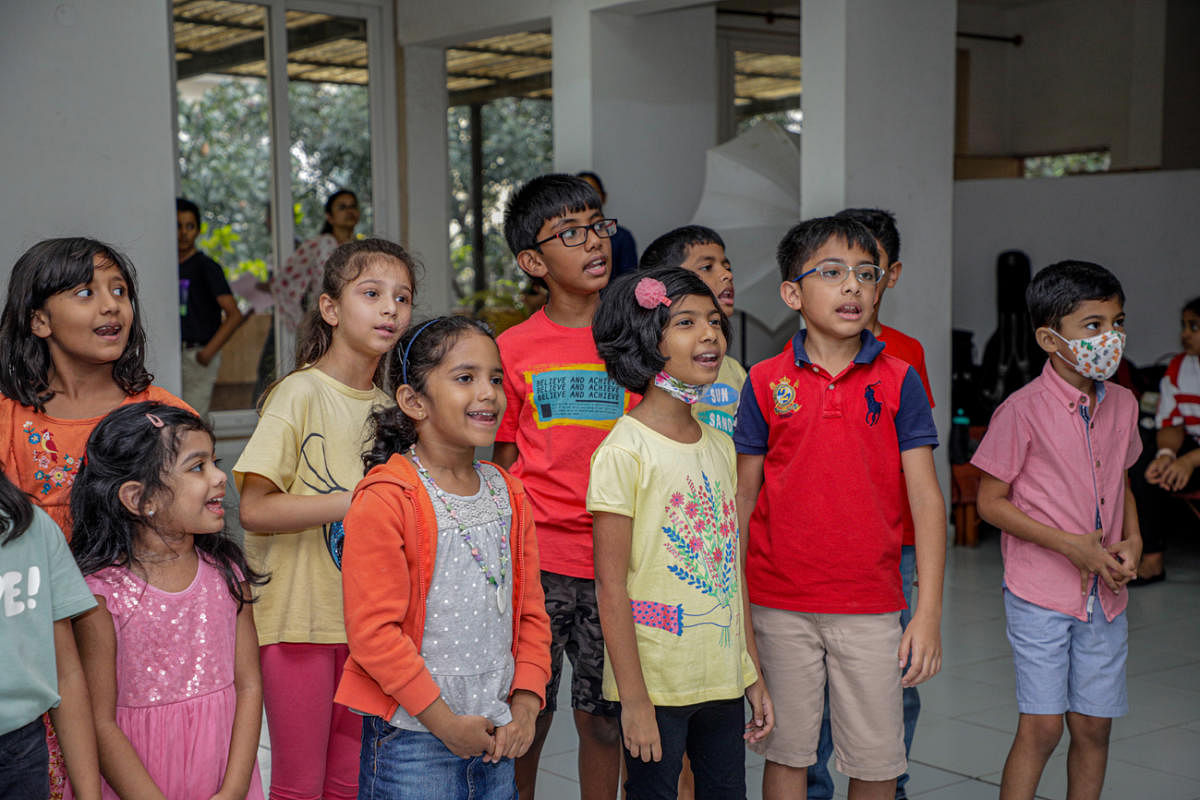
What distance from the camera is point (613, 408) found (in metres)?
2.36

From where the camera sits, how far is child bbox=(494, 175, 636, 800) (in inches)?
90.0

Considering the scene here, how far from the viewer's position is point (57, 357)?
2.06m

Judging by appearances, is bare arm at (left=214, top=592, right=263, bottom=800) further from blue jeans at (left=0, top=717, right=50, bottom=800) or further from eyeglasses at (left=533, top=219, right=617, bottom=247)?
eyeglasses at (left=533, top=219, right=617, bottom=247)

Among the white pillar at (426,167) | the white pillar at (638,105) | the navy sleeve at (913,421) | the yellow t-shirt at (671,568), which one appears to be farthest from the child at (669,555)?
the white pillar at (426,167)

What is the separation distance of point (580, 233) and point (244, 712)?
1.10m

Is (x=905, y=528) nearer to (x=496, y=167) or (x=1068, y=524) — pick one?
(x=1068, y=524)

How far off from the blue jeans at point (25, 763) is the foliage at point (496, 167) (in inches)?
279

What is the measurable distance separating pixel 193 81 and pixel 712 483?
682 centimetres

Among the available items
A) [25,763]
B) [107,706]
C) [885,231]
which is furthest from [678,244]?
[25,763]

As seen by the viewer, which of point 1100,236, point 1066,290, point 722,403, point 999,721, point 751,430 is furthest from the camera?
point 1100,236

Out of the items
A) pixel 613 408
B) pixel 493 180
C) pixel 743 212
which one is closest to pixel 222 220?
pixel 493 180

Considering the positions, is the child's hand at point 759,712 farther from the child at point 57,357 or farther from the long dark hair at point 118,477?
the child at point 57,357

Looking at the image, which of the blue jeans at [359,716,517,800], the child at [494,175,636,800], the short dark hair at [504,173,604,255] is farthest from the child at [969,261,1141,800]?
A: the blue jeans at [359,716,517,800]

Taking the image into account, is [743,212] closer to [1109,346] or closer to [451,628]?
[1109,346]
